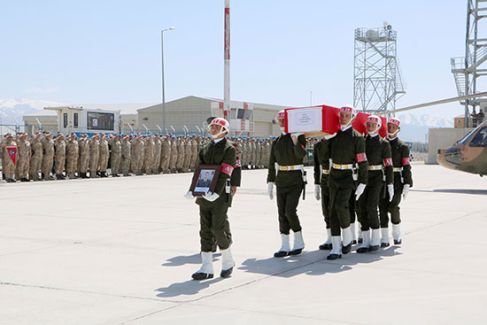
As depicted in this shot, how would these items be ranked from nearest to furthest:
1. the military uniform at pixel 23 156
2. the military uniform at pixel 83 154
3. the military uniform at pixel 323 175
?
the military uniform at pixel 323 175
the military uniform at pixel 23 156
the military uniform at pixel 83 154

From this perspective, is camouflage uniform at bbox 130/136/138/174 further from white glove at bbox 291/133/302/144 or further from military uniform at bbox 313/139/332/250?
white glove at bbox 291/133/302/144

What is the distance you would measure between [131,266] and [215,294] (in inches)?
65.9

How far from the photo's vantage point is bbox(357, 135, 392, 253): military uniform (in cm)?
910

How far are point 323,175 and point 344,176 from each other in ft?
1.73

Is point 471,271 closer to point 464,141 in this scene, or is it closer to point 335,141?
point 335,141

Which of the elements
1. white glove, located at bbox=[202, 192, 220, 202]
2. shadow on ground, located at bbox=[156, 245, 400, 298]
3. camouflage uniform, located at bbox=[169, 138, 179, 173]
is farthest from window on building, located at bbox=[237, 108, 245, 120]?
white glove, located at bbox=[202, 192, 220, 202]

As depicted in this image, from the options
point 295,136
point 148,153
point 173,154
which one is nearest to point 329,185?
point 295,136

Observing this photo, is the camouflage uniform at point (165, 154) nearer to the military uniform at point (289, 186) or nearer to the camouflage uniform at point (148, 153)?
the camouflage uniform at point (148, 153)

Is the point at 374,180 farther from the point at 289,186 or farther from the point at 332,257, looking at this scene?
the point at 332,257

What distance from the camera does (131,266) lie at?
766cm

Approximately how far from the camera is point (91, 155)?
985 inches

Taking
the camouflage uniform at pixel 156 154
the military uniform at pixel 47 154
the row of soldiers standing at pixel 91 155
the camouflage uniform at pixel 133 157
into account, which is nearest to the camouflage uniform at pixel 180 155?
the row of soldiers standing at pixel 91 155

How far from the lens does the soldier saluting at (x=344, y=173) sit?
8.46 metres

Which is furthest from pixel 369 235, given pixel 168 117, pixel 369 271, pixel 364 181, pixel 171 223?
pixel 168 117
